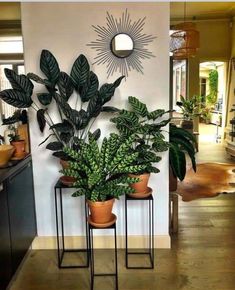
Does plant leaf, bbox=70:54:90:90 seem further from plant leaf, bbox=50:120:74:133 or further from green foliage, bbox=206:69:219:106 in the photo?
green foliage, bbox=206:69:219:106

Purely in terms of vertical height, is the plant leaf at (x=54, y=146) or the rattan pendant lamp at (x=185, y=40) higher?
the rattan pendant lamp at (x=185, y=40)

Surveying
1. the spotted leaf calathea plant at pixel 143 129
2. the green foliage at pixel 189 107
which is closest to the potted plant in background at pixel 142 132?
the spotted leaf calathea plant at pixel 143 129

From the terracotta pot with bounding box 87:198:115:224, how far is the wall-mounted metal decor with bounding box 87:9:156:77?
1.18m

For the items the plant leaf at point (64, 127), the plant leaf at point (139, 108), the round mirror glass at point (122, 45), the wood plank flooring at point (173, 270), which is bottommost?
the wood plank flooring at point (173, 270)

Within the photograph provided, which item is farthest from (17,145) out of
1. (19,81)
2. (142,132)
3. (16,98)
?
(142,132)

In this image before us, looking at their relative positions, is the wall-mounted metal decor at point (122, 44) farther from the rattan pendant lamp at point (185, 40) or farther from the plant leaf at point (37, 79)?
the rattan pendant lamp at point (185, 40)

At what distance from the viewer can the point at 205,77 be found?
14688mm

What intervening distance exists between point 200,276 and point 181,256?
1.13ft

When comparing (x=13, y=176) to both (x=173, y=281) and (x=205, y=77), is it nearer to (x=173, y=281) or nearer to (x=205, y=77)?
(x=173, y=281)

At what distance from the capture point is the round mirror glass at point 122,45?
2.68 metres

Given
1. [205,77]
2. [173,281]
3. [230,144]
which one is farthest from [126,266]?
[205,77]

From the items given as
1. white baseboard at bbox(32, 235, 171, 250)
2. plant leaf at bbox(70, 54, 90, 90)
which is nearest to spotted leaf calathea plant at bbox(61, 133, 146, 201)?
plant leaf at bbox(70, 54, 90, 90)

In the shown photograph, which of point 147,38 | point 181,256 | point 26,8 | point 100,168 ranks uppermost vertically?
point 26,8

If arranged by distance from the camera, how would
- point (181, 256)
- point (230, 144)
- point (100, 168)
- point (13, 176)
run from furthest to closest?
point (230, 144) → point (181, 256) → point (13, 176) → point (100, 168)
